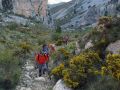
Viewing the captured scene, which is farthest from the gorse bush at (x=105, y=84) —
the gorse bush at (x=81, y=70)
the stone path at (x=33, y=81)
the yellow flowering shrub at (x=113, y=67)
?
the stone path at (x=33, y=81)

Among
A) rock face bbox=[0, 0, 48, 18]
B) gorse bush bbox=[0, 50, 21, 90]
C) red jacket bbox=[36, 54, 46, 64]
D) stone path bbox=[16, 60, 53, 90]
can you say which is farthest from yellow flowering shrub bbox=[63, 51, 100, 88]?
rock face bbox=[0, 0, 48, 18]

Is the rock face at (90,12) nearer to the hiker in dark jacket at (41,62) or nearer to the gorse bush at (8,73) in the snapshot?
the hiker in dark jacket at (41,62)

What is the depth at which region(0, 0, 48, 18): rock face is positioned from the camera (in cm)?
Answer: 12125

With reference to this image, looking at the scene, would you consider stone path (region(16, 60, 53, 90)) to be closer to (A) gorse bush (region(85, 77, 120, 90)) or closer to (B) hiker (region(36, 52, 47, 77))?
(B) hiker (region(36, 52, 47, 77))

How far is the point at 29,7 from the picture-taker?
132625 millimetres

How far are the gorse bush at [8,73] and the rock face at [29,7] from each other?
96.2 metres

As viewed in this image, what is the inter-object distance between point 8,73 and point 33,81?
6.72 feet

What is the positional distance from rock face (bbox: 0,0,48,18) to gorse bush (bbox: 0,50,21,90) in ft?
316

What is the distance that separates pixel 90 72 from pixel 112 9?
11454 cm

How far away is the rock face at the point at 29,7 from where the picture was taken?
12125cm

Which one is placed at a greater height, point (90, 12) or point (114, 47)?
point (90, 12)

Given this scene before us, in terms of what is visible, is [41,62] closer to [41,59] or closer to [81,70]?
[41,59]

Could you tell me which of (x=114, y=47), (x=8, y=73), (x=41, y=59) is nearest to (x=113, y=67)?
(x=114, y=47)

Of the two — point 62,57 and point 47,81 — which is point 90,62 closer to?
point 47,81
